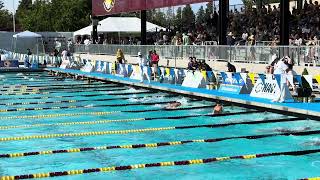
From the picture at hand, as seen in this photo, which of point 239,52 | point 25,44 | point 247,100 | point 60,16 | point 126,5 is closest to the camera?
point 247,100

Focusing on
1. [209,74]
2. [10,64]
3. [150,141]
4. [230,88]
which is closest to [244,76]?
[230,88]

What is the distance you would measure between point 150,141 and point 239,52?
11538 millimetres

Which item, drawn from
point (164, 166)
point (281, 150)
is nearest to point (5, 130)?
point (164, 166)

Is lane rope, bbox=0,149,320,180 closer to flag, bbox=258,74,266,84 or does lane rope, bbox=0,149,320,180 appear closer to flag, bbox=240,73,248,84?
flag, bbox=258,74,266,84

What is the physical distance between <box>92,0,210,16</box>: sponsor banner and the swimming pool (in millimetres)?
10724

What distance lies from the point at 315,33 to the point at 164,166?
612 inches

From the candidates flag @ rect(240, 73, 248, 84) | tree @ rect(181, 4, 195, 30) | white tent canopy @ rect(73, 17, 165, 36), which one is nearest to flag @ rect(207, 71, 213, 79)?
flag @ rect(240, 73, 248, 84)

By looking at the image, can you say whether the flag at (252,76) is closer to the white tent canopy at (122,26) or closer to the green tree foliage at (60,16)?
A: the white tent canopy at (122,26)

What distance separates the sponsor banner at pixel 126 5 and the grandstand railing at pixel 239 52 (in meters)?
2.38

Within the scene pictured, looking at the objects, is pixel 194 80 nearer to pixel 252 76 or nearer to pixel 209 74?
pixel 209 74

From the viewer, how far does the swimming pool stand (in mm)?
9312

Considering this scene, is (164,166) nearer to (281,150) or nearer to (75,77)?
(281,150)

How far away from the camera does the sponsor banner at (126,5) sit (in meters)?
29.3

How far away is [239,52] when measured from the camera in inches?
895
